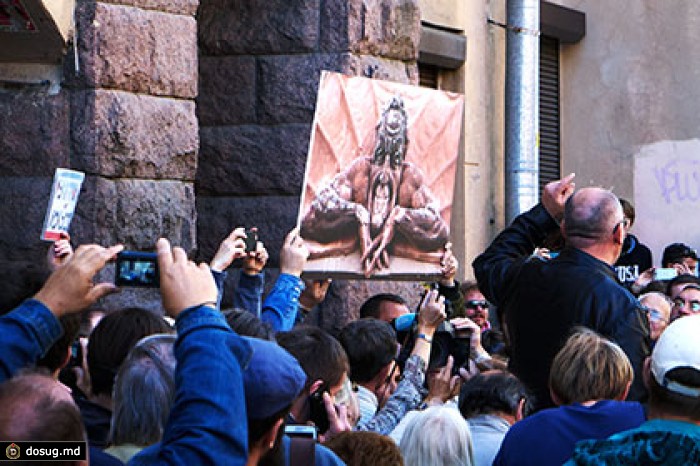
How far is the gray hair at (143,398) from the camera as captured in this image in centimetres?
350

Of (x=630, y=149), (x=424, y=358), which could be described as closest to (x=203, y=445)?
(x=424, y=358)

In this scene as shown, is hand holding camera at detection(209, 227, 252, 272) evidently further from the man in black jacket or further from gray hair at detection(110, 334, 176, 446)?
gray hair at detection(110, 334, 176, 446)

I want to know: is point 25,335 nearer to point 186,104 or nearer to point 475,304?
point 186,104

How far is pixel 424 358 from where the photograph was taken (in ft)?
18.3

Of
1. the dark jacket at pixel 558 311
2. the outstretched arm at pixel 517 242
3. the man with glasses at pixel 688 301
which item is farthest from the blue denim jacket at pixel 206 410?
the man with glasses at pixel 688 301

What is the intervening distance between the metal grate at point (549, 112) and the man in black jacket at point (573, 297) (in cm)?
794

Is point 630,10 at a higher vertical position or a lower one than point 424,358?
higher

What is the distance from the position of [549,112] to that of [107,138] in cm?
779

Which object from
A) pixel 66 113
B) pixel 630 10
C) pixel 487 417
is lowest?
pixel 487 417

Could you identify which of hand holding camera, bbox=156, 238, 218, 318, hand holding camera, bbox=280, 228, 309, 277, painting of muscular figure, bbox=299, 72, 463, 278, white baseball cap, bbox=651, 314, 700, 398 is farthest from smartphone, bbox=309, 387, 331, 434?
painting of muscular figure, bbox=299, 72, 463, 278

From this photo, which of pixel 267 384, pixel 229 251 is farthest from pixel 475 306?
pixel 267 384

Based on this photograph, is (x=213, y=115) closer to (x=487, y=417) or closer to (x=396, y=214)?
(x=396, y=214)

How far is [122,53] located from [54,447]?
408cm

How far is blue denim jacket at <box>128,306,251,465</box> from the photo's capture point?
2902mm
